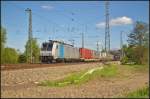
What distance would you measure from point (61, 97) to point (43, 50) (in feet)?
133

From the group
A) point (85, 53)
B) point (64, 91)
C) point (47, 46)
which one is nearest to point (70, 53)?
point (47, 46)

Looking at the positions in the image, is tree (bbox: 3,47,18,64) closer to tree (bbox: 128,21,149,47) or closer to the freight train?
the freight train

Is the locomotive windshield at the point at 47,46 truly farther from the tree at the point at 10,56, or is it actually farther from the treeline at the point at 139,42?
the treeline at the point at 139,42

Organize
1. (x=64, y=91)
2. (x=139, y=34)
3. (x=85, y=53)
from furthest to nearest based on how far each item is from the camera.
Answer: (x=85, y=53) < (x=139, y=34) < (x=64, y=91)

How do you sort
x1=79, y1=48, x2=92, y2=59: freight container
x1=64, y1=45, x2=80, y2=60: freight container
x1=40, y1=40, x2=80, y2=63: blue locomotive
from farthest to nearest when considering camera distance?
x1=79, y1=48, x2=92, y2=59: freight container
x1=64, y1=45, x2=80, y2=60: freight container
x1=40, y1=40, x2=80, y2=63: blue locomotive

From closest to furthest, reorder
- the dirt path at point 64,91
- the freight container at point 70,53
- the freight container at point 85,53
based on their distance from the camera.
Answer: the dirt path at point 64,91 < the freight container at point 70,53 < the freight container at point 85,53

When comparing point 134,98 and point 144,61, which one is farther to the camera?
point 144,61

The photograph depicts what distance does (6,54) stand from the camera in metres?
69.3

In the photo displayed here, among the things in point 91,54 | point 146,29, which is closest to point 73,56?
point 146,29

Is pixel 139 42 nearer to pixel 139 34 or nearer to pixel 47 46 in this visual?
pixel 139 34

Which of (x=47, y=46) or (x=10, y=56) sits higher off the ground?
(x=47, y=46)

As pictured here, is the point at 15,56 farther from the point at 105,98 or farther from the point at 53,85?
the point at 105,98

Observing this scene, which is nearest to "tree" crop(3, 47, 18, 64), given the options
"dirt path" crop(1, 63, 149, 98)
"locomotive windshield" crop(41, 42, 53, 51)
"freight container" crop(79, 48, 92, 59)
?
"locomotive windshield" crop(41, 42, 53, 51)

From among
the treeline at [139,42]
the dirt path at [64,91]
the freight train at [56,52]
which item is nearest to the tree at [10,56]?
the freight train at [56,52]
